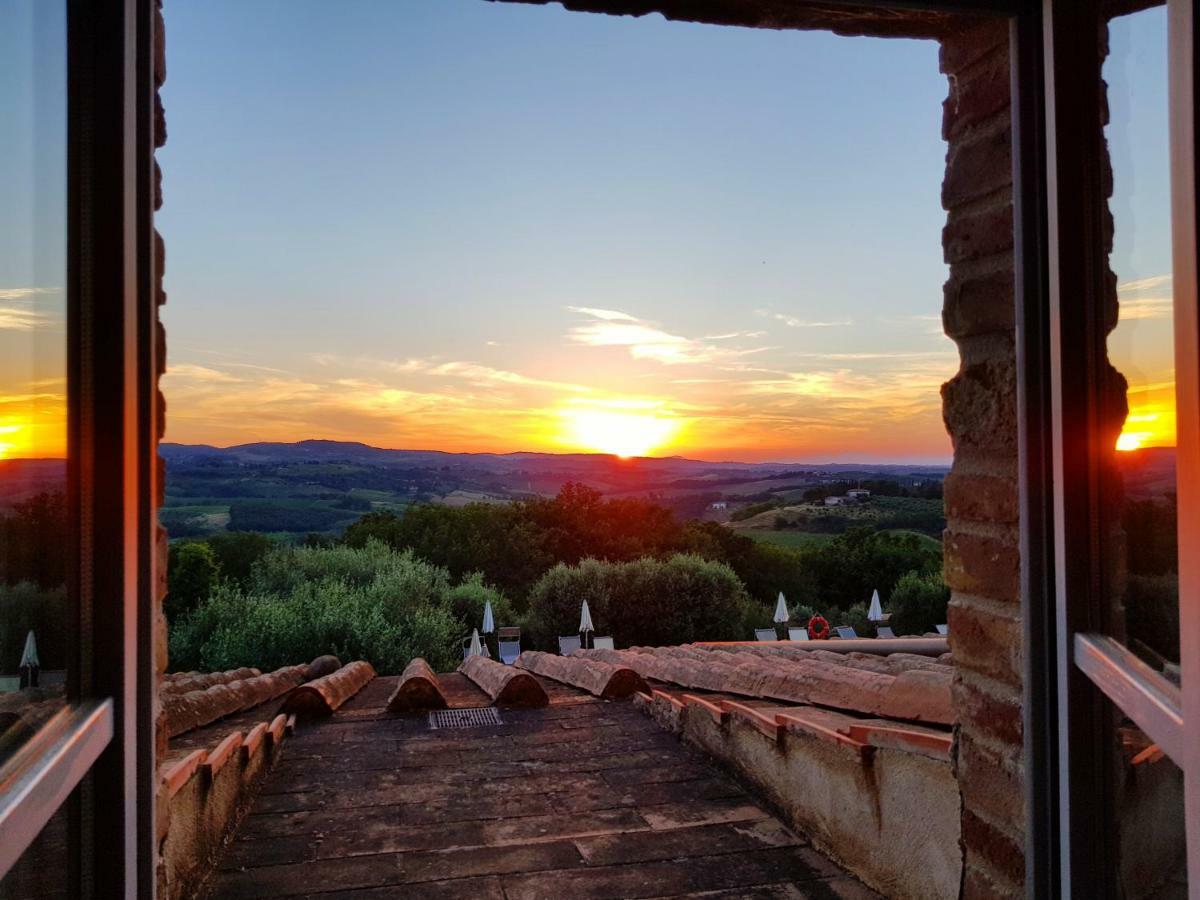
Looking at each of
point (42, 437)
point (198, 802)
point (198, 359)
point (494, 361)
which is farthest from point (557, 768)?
point (494, 361)

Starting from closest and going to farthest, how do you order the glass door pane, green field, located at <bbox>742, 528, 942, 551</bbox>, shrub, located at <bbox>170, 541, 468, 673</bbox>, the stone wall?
the glass door pane, the stone wall, shrub, located at <bbox>170, 541, 468, 673</bbox>, green field, located at <bbox>742, 528, 942, 551</bbox>

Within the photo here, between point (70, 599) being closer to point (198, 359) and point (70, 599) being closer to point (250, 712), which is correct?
point (250, 712)

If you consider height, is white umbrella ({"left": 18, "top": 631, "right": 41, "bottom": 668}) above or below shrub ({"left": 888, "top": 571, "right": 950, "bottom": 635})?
above

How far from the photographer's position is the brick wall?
4.99 feet

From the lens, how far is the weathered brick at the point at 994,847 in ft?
4.90

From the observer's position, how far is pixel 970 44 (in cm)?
167

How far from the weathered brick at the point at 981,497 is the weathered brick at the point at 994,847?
560 millimetres

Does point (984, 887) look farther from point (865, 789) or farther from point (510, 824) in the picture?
point (510, 824)

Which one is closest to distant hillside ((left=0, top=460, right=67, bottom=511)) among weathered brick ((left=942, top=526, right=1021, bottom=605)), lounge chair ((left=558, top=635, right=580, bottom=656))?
Result: weathered brick ((left=942, top=526, right=1021, bottom=605))

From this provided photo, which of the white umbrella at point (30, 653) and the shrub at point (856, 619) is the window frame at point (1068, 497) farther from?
the shrub at point (856, 619)

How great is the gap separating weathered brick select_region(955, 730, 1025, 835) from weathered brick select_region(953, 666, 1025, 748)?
0.03 metres

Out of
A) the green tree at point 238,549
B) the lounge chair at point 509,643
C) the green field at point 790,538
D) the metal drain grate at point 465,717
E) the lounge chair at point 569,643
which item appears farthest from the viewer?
the green field at point 790,538

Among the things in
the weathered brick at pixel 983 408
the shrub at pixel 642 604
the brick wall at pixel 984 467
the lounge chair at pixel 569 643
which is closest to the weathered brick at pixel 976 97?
the brick wall at pixel 984 467

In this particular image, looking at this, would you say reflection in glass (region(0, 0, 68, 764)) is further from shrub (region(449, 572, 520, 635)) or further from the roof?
shrub (region(449, 572, 520, 635))
